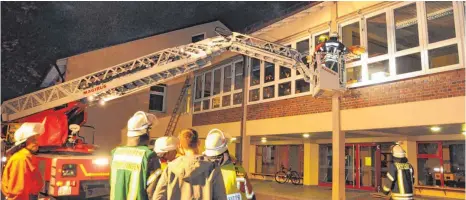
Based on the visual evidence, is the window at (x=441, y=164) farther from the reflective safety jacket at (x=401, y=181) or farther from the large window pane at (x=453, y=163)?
the reflective safety jacket at (x=401, y=181)

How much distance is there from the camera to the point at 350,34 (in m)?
10.7

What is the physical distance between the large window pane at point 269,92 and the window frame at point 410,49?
3.15 m

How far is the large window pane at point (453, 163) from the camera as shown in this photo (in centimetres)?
1205

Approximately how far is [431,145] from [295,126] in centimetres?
519

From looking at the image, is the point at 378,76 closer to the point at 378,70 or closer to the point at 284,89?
the point at 378,70

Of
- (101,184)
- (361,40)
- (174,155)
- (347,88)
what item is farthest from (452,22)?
(101,184)

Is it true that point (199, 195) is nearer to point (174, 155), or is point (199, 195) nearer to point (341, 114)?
point (174, 155)

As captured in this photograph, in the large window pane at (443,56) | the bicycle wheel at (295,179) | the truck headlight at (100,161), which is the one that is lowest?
the bicycle wheel at (295,179)

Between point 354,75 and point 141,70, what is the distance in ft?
20.4

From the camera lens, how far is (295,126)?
37.6 ft

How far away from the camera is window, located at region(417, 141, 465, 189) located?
1212cm

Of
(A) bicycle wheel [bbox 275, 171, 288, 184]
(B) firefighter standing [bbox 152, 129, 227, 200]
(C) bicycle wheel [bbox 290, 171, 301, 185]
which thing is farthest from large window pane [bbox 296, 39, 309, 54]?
(B) firefighter standing [bbox 152, 129, 227, 200]

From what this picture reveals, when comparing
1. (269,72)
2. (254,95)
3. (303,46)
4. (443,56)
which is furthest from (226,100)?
(443,56)

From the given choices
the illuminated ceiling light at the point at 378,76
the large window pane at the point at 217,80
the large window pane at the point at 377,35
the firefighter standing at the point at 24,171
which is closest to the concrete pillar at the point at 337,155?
the illuminated ceiling light at the point at 378,76
